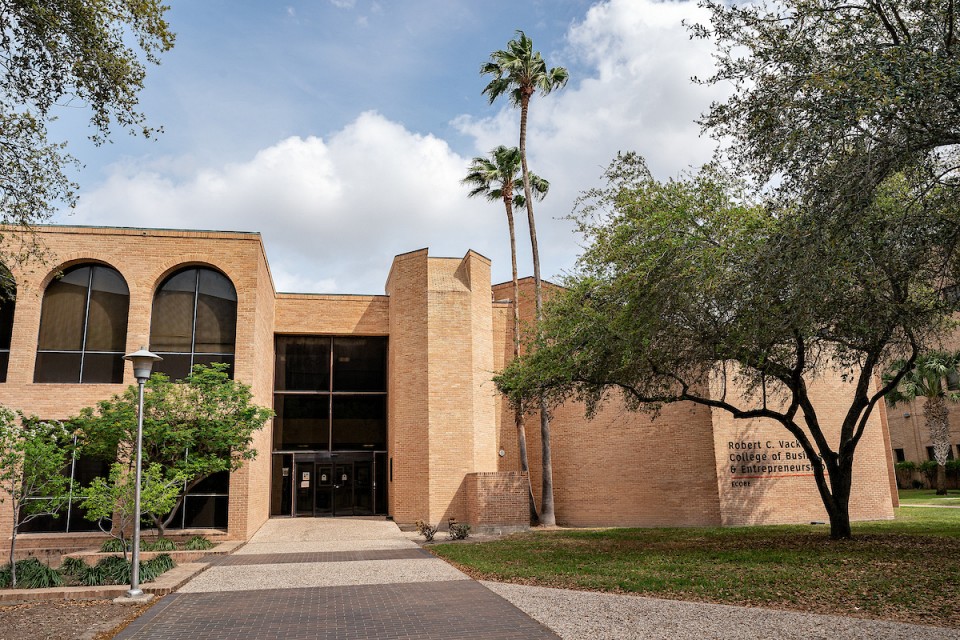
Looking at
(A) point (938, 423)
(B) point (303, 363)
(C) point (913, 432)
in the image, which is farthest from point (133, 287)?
(C) point (913, 432)

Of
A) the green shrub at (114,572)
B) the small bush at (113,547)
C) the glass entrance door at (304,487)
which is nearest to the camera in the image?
the green shrub at (114,572)

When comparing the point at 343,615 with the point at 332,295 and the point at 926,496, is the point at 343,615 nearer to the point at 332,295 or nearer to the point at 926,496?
the point at 332,295

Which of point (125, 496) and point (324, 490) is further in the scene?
point (324, 490)

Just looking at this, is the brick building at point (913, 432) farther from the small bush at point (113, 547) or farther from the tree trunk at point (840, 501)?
the small bush at point (113, 547)

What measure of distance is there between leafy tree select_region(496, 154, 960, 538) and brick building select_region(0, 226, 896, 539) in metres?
5.48

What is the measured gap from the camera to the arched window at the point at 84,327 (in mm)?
18609

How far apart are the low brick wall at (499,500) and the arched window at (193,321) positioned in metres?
8.41

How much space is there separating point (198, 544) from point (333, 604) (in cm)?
810

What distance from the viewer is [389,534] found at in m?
19.5

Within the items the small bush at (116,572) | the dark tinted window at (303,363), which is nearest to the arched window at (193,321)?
the dark tinted window at (303,363)

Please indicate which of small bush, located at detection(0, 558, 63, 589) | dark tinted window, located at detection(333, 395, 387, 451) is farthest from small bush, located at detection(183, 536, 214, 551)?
dark tinted window, located at detection(333, 395, 387, 451)

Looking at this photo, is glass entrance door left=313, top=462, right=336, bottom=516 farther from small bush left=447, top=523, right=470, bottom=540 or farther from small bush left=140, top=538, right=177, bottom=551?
small bush left=140, top=538, right=177, bottom=551

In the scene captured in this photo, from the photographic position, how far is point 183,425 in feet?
51.9

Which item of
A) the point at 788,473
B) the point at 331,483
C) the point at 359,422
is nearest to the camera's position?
the point at 788,473
